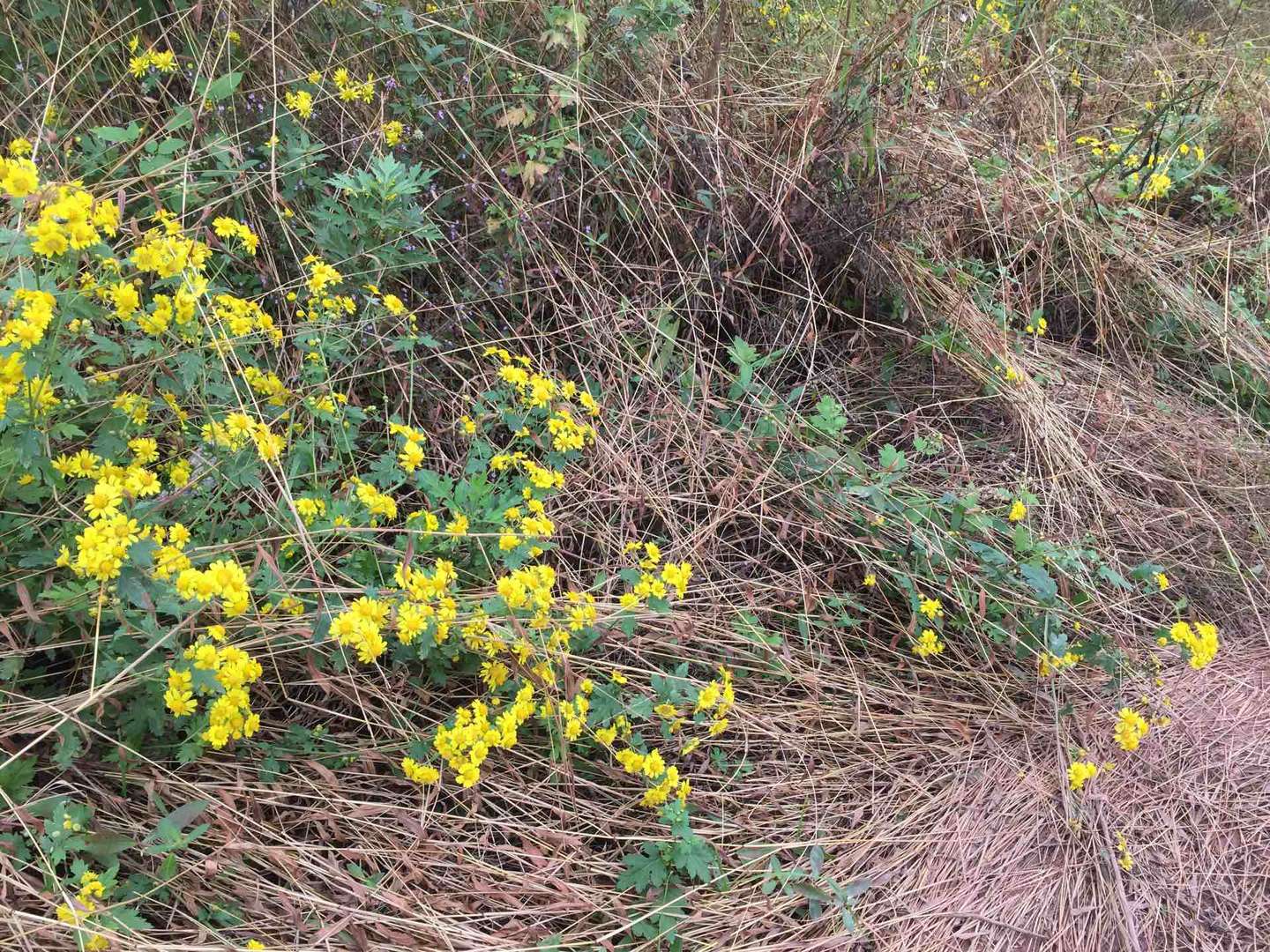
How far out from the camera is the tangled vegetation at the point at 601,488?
1.46 m

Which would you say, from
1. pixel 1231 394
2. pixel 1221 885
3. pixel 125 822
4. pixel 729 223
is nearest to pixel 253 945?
pixel 125 822

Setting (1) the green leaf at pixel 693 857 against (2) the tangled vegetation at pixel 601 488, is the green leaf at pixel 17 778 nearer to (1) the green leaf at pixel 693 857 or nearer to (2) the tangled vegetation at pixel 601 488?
(2) the tangled vegetation at pixel 601 488

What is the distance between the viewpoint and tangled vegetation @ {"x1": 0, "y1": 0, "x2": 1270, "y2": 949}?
1.46 metres

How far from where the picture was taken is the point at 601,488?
2193 mm

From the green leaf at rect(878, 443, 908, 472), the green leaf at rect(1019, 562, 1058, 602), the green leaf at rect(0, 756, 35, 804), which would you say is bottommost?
the green leaf at rect(1019, 562, 1058, 602)

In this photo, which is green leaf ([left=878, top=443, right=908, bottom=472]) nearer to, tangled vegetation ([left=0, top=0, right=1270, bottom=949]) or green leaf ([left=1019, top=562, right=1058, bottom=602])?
tangled vegetation ([left=0, top=0, right=1270, bottom=949])

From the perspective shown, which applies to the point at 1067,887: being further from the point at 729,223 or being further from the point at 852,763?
the point at 729,223

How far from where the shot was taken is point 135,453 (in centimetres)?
159

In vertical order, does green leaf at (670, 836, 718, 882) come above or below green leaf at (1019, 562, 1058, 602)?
below

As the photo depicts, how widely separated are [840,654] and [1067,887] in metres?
0.67

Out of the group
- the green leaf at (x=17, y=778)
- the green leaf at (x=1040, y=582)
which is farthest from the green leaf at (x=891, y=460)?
the green leaf at (x=17, y=778)

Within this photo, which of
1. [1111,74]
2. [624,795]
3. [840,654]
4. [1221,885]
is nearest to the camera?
[624,795]

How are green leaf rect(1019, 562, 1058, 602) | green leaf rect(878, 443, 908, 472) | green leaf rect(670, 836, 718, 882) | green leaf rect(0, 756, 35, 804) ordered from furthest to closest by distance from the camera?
green leaf rect(878, 443, 908, 472) → green leaf rect(1019, 562, 1058, 602) → green leaf rect(670, 836, 718, 882) → green leaf rect(0, 756, 35, 804)

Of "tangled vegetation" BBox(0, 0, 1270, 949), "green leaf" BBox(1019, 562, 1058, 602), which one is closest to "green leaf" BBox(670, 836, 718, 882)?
"tangled vegetation" BBox(0, 0, 1270, 949)
